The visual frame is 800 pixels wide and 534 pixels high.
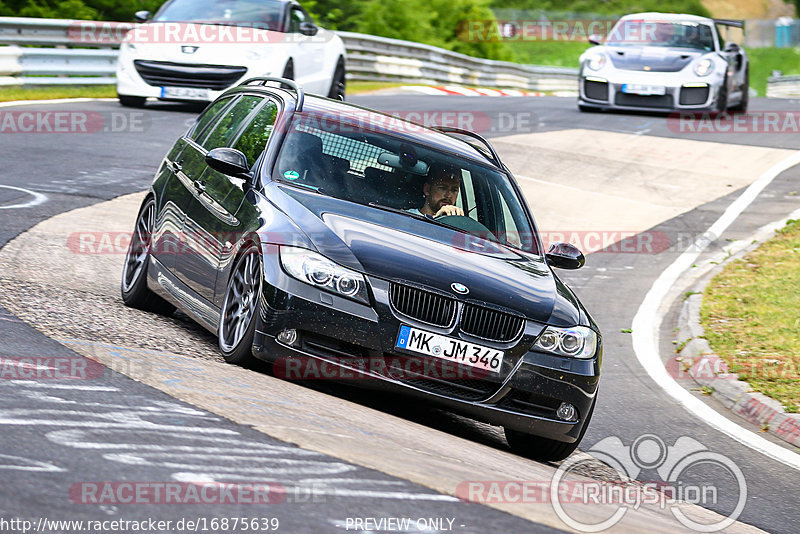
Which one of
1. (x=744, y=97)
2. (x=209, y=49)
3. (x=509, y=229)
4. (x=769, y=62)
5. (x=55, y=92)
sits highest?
(x=509, y=229)

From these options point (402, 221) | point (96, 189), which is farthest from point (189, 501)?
point (96, 189)

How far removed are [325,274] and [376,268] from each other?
26 centimetres

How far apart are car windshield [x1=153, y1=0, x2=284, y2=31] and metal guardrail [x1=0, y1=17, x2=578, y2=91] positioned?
9.97 feet

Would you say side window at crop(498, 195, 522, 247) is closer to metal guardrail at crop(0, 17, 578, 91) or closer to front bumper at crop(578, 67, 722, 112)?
metal guardrail at crop(0, 17, 578, 91)

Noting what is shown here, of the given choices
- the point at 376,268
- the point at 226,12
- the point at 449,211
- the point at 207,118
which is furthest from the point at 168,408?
the point at 226,12

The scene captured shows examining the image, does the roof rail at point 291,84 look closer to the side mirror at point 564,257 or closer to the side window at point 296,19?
the side mirror at point 564,257

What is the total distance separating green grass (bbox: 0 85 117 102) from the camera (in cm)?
1967

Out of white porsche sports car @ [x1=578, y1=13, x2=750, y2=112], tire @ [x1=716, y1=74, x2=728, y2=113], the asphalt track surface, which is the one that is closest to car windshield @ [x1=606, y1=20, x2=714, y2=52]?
white porsche sports car @ [x1=578, y1=13, x2=750, y2=112]

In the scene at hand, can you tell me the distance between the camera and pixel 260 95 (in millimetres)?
8305

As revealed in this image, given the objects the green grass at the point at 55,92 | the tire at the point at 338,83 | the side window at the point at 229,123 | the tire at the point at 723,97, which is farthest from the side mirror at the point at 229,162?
the tire at the point at 723,97

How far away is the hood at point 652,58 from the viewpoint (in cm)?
2156

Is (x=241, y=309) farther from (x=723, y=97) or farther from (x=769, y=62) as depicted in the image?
(x=769, y=62)

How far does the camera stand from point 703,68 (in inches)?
845

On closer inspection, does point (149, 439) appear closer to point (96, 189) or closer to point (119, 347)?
point (119, 347)
